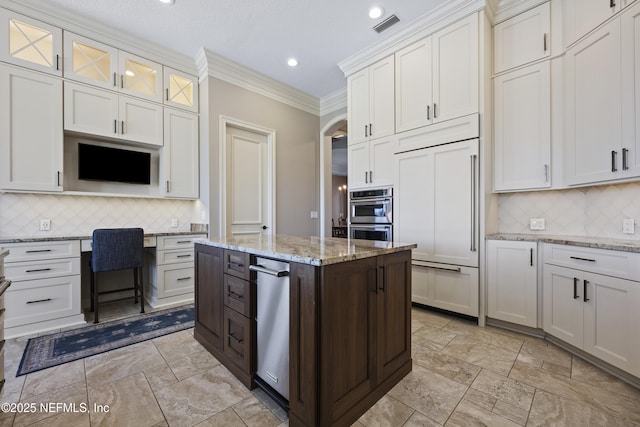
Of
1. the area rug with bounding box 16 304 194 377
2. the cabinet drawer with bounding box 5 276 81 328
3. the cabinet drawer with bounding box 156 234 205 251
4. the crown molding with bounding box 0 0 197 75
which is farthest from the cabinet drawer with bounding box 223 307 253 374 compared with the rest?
the crown molding with bounding box 0 0 197 75

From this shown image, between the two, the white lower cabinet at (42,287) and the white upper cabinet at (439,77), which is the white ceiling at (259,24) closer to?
the white upper cabinet at (439,77)

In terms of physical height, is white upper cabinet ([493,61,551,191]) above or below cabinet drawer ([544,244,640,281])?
above

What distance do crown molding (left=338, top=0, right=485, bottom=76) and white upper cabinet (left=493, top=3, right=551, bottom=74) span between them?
15.5 inches

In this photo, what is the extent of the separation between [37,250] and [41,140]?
1128 mm

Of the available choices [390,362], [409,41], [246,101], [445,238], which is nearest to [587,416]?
[390,362]

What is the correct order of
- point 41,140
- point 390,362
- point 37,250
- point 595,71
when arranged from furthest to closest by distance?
1. point 41,140
2. point 37,250
3. point 595,71
4. point 390,362

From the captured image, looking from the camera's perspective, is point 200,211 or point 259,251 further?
point 200,211

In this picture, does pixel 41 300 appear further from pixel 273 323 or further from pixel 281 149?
pixel 281 149

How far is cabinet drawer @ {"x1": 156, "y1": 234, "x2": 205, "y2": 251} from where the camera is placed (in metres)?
3.27

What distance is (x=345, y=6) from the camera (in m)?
2.78

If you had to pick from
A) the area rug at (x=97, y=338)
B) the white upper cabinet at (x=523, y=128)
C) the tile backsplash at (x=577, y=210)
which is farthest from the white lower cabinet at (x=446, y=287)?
the area rug at (x=97, y=338)

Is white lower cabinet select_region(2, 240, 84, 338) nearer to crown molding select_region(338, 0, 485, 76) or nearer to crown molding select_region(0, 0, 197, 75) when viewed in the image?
crown molding select_region(0, 0, 197, 75)

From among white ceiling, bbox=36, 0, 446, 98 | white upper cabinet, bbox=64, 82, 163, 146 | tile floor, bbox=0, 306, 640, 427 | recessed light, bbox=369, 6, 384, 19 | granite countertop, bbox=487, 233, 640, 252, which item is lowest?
tile floor, bbox=0, 306, 640, 427

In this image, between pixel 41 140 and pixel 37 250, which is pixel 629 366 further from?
pixel 41 140
